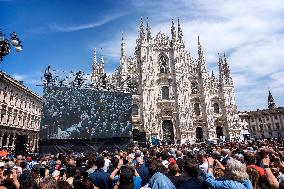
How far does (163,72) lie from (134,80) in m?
4.86

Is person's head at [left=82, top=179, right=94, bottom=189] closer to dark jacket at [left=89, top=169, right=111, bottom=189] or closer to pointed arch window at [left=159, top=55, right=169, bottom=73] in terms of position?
dark jacket at [left=89, top=169, right=111, bottom=189]

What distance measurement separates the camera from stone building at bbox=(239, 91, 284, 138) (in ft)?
210

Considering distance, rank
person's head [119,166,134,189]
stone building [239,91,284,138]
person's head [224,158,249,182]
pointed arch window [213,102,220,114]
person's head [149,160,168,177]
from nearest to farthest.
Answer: person's head [224,158,249,182]
person's head [149,160,168,177]
person's head [119,166,134,189]
pointed arch window [213,102,220,114]
stone building [239,91,284,138]

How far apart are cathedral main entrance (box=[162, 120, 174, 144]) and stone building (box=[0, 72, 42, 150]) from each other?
18.5 metres

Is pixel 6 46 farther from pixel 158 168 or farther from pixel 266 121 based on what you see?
pixel 266 121

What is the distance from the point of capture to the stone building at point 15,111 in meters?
31.0

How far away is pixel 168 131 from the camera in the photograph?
117 feet

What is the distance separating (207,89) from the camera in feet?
117

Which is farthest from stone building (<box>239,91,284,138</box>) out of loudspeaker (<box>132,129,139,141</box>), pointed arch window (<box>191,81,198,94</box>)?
loudspeaker (<box>132,129,139,141</box>)

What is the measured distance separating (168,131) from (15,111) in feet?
71.6

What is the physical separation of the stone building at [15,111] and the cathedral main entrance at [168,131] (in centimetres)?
1847

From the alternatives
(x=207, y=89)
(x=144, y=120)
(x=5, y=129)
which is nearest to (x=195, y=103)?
(x=207, y=89)

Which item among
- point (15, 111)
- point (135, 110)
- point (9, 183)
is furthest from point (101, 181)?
point (15, 111)

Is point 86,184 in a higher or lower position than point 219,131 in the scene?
lower
